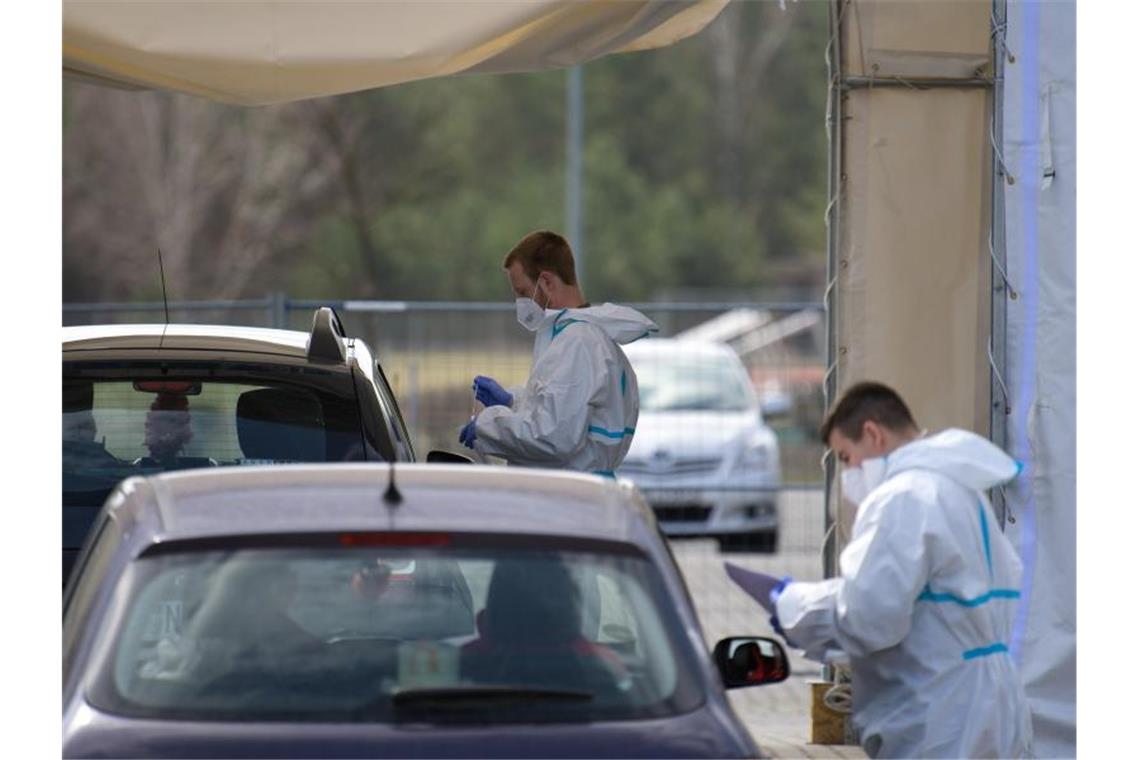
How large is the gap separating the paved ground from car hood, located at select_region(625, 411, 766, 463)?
0.71 m

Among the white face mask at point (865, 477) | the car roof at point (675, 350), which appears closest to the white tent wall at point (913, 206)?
the white face mask at point (865, 477)

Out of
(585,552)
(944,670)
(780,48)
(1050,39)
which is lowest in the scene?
(944,670)

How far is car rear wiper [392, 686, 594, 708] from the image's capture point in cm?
411

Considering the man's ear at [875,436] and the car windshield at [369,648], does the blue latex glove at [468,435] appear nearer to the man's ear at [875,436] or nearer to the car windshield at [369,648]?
the man's ear at [875,436]

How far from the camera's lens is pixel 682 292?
172 ft

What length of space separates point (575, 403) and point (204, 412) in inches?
56.6

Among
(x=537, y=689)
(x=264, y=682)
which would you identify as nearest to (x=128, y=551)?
(x=264, y=682)

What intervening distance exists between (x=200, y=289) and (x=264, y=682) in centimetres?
3682

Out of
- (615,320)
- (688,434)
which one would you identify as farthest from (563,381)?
(688,434)

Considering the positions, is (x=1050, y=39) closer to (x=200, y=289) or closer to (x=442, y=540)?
(x=442, y=540)

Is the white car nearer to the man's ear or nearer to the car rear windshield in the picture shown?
the car rear windshield

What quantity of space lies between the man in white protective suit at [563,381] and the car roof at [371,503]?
2767 millimetres

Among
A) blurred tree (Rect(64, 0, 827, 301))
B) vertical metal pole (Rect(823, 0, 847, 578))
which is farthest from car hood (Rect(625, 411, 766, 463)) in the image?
blurred tree (Rect(64, 0, 827, 301))

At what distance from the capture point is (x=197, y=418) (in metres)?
7.00
